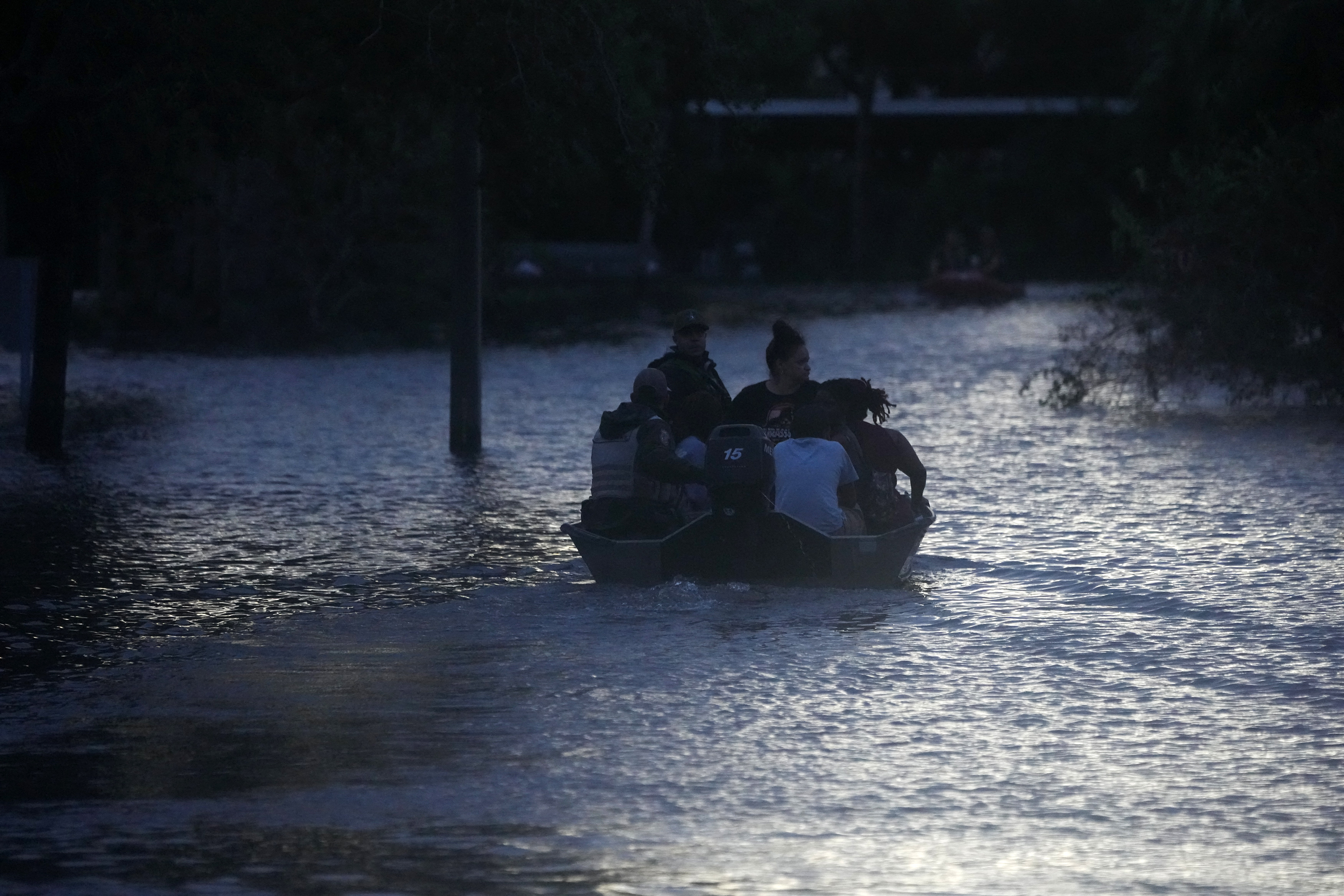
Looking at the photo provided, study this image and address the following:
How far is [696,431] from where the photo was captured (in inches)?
473

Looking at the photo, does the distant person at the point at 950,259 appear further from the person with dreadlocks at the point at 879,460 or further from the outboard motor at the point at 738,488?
the outboard motor at the point at 738,488

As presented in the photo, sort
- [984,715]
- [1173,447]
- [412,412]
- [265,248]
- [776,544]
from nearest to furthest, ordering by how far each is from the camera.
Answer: [984,715]
[776,544]
[1173,447]
[412,412]
[265,248]

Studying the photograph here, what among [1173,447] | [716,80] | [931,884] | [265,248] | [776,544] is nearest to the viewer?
[931,884]

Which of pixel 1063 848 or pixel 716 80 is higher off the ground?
pixel 716 80

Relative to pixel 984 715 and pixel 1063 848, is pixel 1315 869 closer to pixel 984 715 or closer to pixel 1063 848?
pixel 1063 848

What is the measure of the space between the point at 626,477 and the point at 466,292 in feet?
24.9

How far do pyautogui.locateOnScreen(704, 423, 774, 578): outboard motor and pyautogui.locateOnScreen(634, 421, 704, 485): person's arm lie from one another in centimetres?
14

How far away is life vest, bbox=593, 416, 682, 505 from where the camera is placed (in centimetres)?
1162

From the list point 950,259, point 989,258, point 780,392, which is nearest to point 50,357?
point 780,392

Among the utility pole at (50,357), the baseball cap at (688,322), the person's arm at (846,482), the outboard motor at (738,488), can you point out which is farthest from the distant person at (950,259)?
the outboard motor at (738,488)

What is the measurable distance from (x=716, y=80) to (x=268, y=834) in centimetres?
1096

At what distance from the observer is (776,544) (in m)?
11.2

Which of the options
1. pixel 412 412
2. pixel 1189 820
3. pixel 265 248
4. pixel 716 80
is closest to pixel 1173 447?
pixel 716 80

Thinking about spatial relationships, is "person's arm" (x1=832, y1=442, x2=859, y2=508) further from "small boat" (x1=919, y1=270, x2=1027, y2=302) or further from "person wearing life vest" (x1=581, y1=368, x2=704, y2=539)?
"small boat" (x1=919, y1=270, x2=1027, y2=302)
